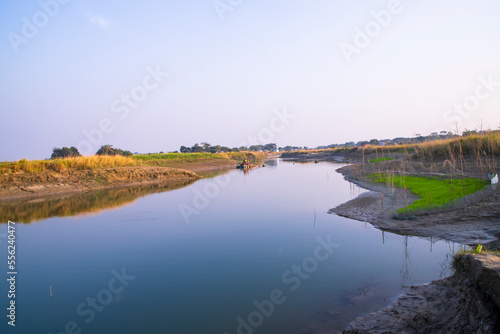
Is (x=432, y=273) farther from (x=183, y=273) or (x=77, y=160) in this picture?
(x=77, y=160)

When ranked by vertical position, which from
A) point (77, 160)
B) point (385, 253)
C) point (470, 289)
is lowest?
point (385, 253)

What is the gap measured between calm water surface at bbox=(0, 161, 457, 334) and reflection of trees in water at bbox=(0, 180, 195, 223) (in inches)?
87.0

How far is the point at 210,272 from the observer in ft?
24.9

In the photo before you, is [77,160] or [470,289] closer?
[470,289]

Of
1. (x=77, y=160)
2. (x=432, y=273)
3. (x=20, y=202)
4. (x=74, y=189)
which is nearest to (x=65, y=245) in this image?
(x=432, y=273)

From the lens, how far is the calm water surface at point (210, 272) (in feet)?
18.2

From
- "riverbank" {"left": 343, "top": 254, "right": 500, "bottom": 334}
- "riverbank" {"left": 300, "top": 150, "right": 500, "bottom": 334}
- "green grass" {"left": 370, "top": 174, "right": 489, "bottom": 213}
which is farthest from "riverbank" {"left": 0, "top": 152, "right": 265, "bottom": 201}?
"riverbank" {"left": 343, "top": 254, "right": 500, "bottom": 334}

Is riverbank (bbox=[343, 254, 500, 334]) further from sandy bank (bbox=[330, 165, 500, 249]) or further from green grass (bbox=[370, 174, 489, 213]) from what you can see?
green grass (bbox=[370, 174, 489, 213])

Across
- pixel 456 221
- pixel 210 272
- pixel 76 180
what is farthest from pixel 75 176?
pixel 456 221

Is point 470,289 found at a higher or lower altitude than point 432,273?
higher

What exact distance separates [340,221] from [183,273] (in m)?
6.95

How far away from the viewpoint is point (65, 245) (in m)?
10.4

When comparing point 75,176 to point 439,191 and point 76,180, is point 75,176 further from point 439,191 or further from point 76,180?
point 439,191

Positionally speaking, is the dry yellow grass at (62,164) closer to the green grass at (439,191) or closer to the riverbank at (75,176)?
the riverbank at (75,176)
